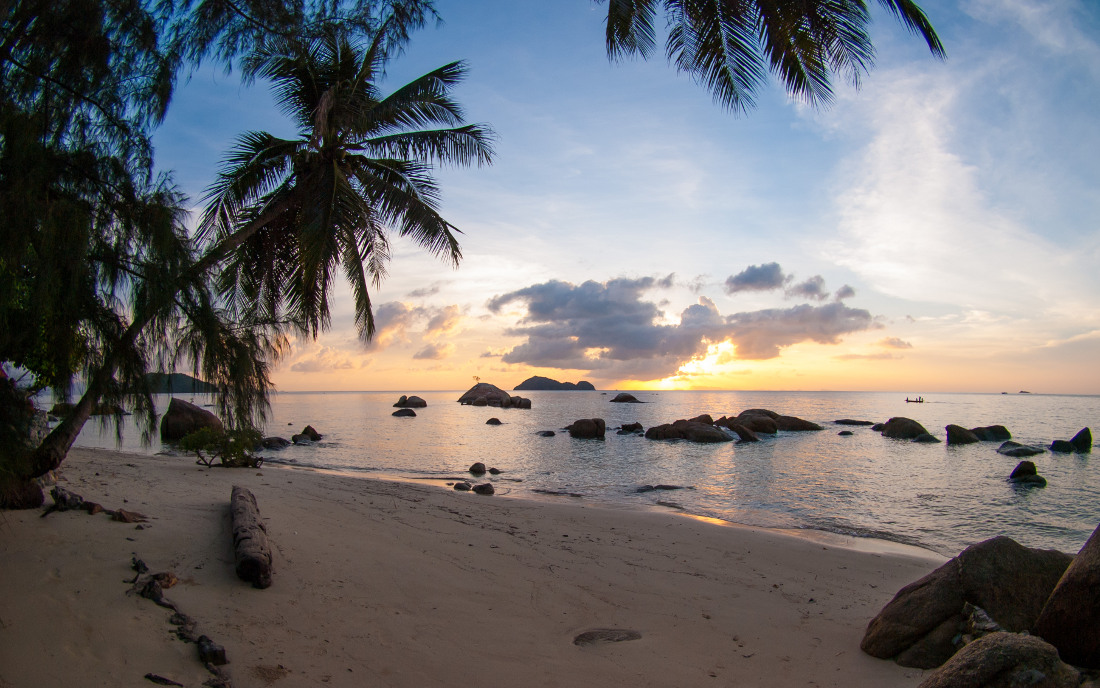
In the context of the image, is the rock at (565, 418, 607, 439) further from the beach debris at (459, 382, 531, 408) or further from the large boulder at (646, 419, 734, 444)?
the beach debris at (459, 382, 531, 408)

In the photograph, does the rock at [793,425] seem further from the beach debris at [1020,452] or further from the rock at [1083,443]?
the rock at [1083,443]

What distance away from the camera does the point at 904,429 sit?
37.1m

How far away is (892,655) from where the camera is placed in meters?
4.94

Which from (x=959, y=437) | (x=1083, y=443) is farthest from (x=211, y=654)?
(x=959, y=437)

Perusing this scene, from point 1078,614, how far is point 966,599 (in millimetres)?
1068

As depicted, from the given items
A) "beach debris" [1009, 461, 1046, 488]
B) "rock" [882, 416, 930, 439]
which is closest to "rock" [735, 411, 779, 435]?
"rock" [882, 416, 930, 439]

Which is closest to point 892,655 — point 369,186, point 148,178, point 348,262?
point 148,178

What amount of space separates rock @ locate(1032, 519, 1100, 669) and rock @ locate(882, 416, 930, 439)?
37.9m

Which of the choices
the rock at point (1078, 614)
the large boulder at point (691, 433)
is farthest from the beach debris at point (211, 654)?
the large boulder at point (691, 433)

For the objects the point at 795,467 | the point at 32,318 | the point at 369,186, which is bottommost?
the point at 795,467

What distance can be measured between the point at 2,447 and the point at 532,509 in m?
9.59

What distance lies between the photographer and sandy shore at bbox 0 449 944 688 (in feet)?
13.6

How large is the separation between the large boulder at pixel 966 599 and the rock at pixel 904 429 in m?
36.8

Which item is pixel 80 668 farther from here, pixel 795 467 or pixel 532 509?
pixel 795 467
